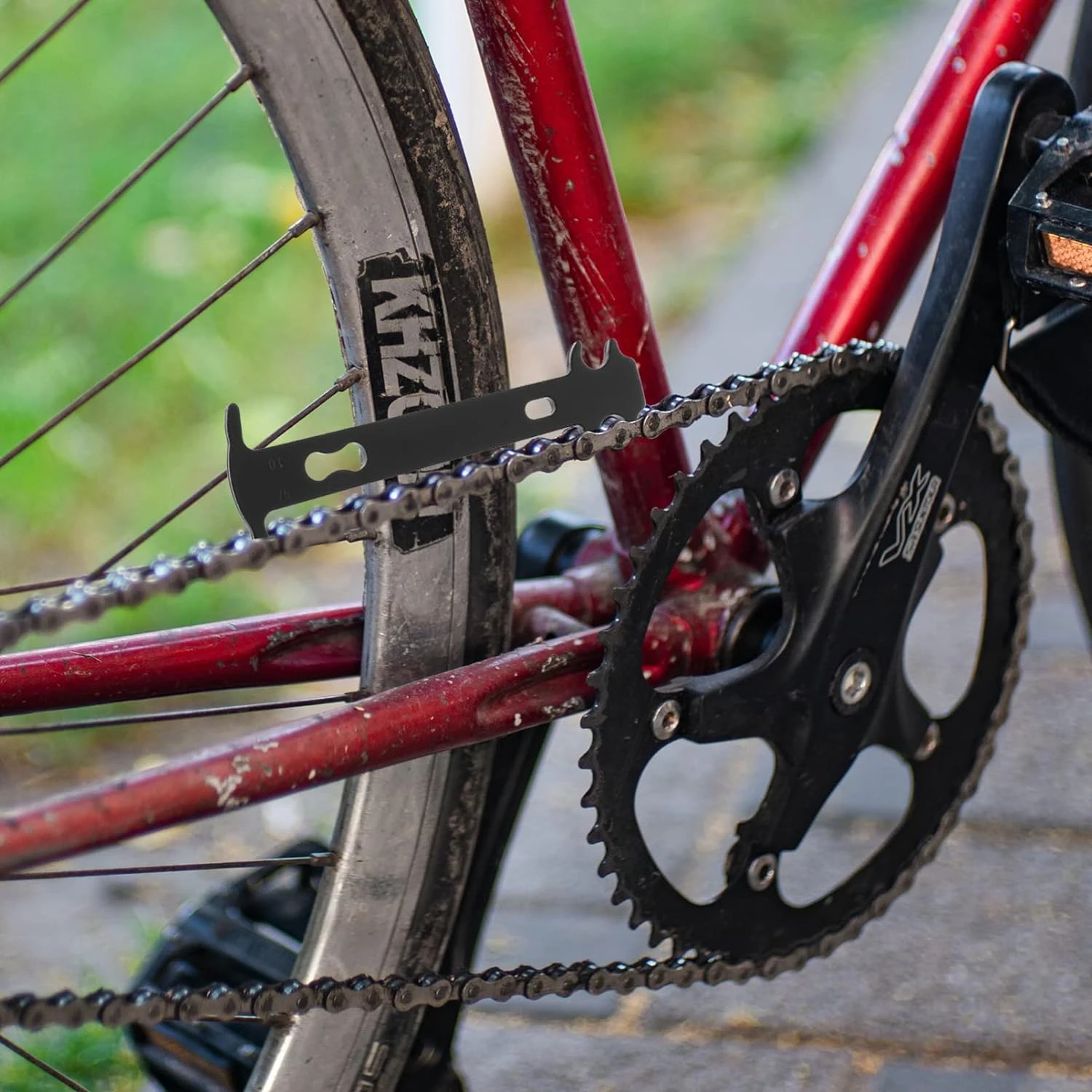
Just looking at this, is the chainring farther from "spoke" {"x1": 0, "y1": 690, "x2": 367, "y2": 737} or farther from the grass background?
the grass background

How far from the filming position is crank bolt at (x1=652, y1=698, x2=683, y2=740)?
98 cm

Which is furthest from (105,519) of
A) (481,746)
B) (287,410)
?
(481,746)

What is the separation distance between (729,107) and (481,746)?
8.62 feet

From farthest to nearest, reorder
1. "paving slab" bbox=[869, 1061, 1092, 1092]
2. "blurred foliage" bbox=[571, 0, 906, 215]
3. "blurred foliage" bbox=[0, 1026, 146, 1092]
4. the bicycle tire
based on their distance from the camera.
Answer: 1. "blurred foliage" bbox=[571, 0, 906, 215]
2. "blurred foliage" bbox=[0, 1026, 146, 1092]
3. "paving slab" bbox=[869, 1061, 1092, 1092]
4. the bicycle tire

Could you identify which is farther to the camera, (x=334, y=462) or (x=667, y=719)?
(x=334, y=462)

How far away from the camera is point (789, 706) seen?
1029mm

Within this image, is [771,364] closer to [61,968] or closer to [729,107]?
[61,968]

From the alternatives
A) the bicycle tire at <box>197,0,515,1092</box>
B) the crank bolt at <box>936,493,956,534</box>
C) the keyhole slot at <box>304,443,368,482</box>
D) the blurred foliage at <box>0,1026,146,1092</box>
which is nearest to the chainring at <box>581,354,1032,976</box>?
the crank bolt at <box>936,493,956,534</box>

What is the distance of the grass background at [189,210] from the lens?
2.34m

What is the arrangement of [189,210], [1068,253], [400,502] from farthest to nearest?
[189,210]
[1068,253]
[400,502]

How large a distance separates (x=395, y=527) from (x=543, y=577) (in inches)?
9.6

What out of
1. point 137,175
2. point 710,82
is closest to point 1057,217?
point 137,175

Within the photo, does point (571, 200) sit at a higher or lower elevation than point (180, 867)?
higher

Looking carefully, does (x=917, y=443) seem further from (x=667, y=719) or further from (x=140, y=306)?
(x=140, y=306)
